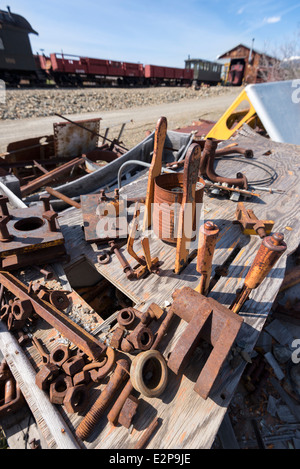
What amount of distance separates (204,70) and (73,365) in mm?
40772

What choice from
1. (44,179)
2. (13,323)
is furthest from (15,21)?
(13,323)

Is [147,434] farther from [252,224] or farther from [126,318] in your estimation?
[252,224]

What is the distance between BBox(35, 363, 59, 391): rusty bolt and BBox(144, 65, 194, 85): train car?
112 feet

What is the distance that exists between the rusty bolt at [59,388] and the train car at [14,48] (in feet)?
82.1

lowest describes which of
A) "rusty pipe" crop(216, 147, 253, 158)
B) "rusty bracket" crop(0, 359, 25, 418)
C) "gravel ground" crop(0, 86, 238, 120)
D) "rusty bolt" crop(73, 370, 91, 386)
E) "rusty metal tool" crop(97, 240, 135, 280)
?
"rusty bracket" crop(0, 359, 25, 418)

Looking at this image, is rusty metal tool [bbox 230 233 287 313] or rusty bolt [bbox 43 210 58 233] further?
rusty bolt [bbox 43 210 58 233]

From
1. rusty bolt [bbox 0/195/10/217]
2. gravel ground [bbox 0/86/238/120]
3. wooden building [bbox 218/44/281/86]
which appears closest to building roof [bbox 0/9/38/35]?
gravel ground [bbox 0/86/238/120]

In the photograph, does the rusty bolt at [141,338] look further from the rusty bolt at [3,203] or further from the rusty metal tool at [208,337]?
the rusty bolt at [3,203]

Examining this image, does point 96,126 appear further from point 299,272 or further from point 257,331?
point 257,331

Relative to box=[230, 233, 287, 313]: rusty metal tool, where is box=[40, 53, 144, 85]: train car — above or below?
above

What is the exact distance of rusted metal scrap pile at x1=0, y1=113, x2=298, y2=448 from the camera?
4.80 feet

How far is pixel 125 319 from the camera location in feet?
6.16

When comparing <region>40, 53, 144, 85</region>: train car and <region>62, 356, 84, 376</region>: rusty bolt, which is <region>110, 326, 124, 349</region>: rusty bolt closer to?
<region>62, 356, 84, 376</region>: rusty bolt
